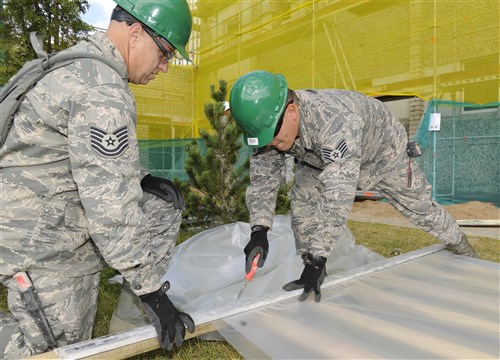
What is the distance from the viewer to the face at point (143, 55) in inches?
66.4

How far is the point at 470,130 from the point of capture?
8602mm

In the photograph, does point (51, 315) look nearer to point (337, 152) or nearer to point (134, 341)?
point (134, 341)

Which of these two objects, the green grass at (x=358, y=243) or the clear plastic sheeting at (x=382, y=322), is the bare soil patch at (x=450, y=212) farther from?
the clear plastic sheeting at (x=382, y=322)

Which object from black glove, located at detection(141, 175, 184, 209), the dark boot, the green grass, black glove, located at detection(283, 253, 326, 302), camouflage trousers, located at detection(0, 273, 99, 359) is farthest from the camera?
the dark boot

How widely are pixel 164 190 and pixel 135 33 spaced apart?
0.90 meters

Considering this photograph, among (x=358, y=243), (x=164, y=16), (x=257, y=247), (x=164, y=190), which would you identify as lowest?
(x=358, y=243)

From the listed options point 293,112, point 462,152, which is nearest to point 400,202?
point 293,112

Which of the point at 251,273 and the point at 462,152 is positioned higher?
the point at 462,152

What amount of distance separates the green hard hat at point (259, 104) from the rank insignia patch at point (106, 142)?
0.87 m

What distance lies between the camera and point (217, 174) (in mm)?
4504

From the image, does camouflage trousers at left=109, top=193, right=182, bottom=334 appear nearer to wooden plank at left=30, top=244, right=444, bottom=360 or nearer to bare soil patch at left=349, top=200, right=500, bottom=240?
wooden plank at left=30, top=244, right=444, bottom=360

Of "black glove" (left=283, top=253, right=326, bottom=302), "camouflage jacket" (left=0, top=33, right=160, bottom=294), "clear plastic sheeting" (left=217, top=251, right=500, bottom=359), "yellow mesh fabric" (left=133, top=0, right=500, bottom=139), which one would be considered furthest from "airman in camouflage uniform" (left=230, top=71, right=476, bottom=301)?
"yellow mesh fabric" (left=133, top=0, right=500, bottom=139)

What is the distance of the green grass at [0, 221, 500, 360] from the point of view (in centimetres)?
214

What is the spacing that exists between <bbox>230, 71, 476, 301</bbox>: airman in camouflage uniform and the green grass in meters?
0.54
